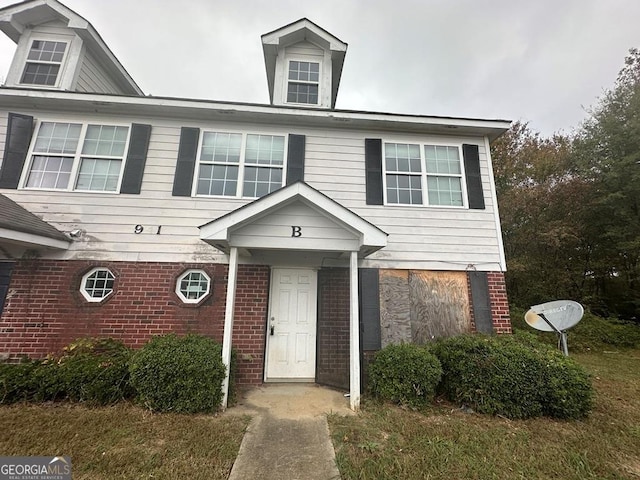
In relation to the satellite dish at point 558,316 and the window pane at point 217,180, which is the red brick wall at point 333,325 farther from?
the satellite dish at point 558,316

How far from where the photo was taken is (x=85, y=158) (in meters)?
5.58

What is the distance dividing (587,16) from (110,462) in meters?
16.3

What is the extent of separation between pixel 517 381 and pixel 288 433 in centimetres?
340

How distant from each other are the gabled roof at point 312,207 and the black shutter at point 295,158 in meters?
1.45

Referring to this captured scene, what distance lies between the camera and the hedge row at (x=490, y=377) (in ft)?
12.7

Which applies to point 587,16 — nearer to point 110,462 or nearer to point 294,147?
point 294,147

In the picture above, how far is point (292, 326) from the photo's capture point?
18.0ft

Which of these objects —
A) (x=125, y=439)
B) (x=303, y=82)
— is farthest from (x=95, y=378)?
(x=303, y=82)

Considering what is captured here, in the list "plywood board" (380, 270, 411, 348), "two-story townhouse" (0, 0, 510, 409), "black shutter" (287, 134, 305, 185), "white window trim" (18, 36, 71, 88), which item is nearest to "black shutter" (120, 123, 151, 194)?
"two-story townhouse" (0, 0, 510, 409)

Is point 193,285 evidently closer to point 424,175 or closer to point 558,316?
point 424,175

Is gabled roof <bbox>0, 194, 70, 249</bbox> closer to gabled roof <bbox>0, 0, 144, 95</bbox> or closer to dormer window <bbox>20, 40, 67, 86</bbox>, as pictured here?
dormer window <bbox>20, 40, 67, 86</bbox>

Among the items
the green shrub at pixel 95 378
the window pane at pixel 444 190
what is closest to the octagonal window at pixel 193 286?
the green shrub at pixel 95 378

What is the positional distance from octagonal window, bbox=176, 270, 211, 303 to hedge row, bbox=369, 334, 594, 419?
136 inches

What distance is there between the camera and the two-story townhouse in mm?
4848
